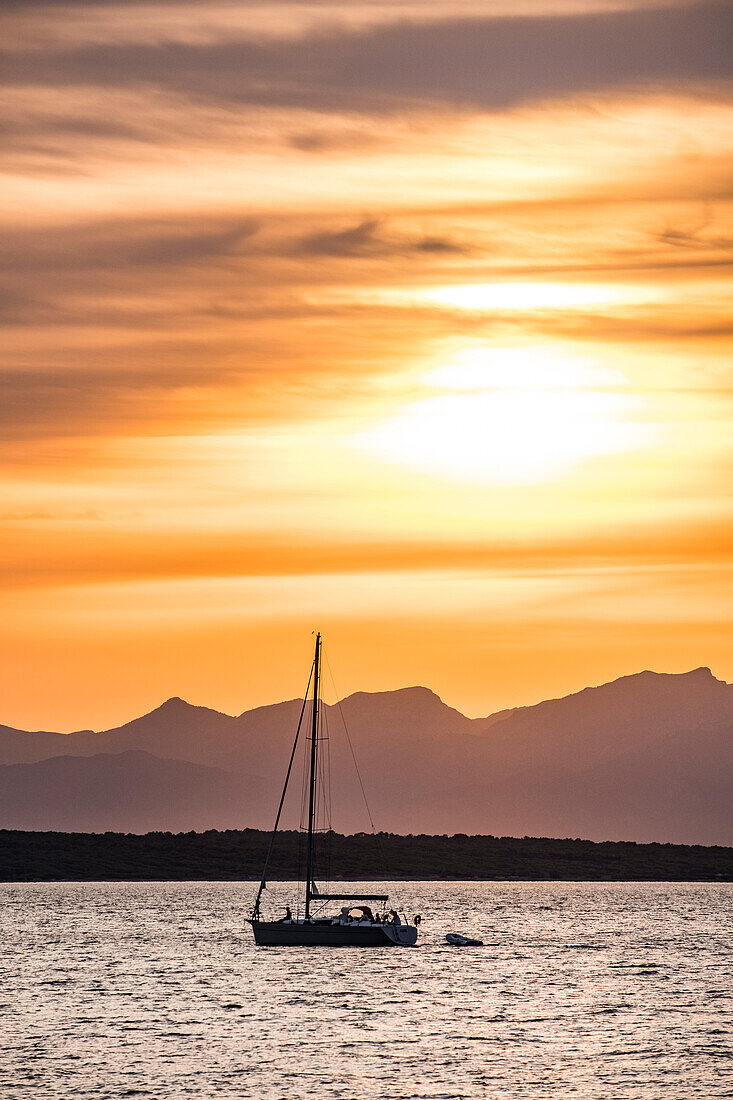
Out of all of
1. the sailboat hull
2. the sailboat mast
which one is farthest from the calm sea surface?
the sailboat mast

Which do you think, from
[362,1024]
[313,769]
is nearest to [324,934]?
[313,769]

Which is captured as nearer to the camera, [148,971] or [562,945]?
[148,971]

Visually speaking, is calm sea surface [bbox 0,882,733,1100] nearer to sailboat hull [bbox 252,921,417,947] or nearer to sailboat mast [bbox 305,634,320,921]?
sailboat hull [bbox 252,921,417,947]

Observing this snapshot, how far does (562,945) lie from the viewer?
184m

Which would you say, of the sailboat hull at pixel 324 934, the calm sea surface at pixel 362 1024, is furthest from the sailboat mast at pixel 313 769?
the calm sea surface at pixel 362 1024

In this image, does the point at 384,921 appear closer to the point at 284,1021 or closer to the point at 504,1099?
the point at 284,1021

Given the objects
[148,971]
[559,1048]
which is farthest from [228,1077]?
[148,971]

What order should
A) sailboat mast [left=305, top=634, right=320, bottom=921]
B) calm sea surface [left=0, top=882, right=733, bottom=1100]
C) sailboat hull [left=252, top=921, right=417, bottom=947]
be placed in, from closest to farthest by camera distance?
calm sea surface [left=0, top=882, right=733, bottom=1100] < sailboat mast [left=305, top=634, right=320, bottom=921] < sailboat hull [left=252, top=921, right=417, bottom=947]

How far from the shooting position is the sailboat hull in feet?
471

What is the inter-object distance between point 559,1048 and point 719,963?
76.6 meters

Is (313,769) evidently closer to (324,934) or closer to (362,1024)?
(324,934)

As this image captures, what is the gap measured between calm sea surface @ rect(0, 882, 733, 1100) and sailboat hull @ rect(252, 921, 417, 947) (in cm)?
293

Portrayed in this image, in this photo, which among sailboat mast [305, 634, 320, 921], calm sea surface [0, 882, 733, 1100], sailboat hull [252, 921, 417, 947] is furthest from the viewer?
sailboat hull [252, 921, 417, 947]

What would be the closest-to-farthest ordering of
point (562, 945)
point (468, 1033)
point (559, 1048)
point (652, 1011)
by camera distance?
point (559, 1048)
point (468, 1033)
point (652, 1011)
point (562, 945)
